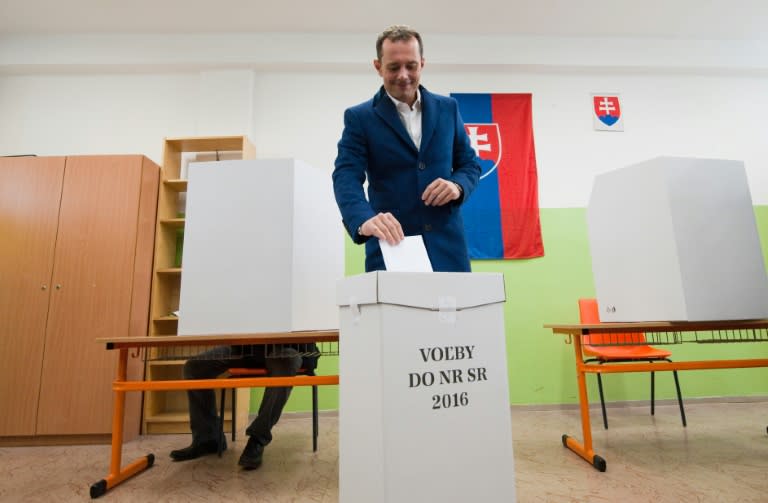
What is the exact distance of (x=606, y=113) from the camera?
3248 mm

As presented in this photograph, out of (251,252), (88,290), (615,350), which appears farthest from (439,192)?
(88,290)

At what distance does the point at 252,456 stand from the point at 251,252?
90cm

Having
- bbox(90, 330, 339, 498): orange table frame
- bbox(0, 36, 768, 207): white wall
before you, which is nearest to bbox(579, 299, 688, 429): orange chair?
bbox(0, 36, 768, 207): white wall

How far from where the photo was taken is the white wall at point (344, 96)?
10.1ft

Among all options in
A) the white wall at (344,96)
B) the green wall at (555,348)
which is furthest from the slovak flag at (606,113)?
the green wall at (555,348)

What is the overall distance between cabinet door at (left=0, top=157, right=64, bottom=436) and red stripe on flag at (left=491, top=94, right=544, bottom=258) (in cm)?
292

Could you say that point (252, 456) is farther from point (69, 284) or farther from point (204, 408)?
point (69, 284)

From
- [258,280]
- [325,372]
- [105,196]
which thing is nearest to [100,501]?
[258,280]

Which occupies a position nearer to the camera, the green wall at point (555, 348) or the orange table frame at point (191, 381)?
the orange table frame at point (191, 381)

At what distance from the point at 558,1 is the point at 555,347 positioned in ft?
7.95

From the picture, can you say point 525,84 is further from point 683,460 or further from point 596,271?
point 683,460

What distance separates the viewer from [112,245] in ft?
8.05

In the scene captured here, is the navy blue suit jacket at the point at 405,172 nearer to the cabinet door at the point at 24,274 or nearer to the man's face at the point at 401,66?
the man's face at the point at 401,66

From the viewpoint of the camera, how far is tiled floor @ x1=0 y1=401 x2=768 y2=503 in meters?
1.45
